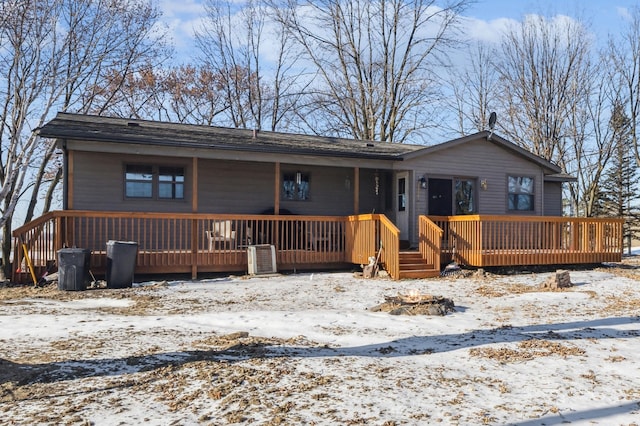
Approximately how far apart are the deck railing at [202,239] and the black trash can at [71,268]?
26.4 inches

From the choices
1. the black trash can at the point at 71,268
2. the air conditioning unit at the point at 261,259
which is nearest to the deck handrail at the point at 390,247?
the air conditioning unit at the point at 261,259

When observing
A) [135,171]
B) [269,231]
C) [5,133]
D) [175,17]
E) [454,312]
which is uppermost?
[175,17]

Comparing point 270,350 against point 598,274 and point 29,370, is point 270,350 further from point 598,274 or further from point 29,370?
point 598,274

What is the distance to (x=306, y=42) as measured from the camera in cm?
2808

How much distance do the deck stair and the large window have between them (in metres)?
5.84

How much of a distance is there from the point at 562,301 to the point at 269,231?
6.99 meters

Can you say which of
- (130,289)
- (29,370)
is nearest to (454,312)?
(29,370)

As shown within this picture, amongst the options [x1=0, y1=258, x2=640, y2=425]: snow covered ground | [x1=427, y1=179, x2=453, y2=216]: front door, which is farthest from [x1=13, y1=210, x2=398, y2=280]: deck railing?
[x1=427, y1=179, x2=453, y2=216]: front door

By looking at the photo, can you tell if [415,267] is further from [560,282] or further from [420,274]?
[560,282]

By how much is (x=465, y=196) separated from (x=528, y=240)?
8.88 ft

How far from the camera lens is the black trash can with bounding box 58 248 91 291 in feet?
29.5

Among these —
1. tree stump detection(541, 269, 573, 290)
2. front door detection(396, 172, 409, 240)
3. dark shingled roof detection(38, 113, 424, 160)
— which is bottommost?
tree stump detection(541, 269, 573, 290)

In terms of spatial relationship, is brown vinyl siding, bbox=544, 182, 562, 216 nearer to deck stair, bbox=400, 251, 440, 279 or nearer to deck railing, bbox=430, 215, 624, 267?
deck railing, bbox=430, 215, 624, 267

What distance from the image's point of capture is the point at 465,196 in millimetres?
14156
